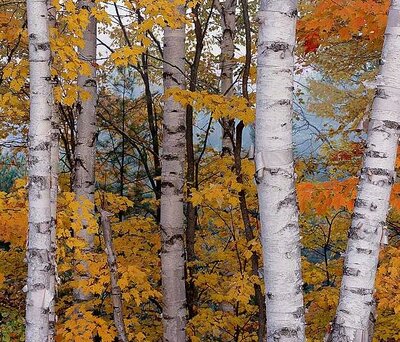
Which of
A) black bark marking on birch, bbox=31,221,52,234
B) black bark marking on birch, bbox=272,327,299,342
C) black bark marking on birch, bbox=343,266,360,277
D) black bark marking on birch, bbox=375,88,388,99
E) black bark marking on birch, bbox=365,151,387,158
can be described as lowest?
black bark marking on birch, bbox=272,327,299,342

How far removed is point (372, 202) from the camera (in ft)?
7.04

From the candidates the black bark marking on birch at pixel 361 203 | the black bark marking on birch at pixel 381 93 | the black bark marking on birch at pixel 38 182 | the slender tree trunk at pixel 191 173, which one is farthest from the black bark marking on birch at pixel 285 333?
the slender tree trunk at pixel 191 173

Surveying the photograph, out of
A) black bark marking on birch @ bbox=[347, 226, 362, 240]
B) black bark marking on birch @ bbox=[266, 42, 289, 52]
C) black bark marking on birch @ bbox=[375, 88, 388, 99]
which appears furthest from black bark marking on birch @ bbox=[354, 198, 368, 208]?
black bark marking on birch @ bbox=[266, 42, 289, 52]

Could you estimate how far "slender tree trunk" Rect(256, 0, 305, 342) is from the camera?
1905 millimetres

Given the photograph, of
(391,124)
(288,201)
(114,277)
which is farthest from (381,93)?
(114,277)

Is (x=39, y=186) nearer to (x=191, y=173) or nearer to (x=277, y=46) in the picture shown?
(x=277, y=46)

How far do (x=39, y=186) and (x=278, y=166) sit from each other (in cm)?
155

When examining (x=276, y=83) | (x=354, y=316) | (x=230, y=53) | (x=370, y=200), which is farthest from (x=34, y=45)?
(x=230, y=53)

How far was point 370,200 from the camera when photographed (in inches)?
84.6

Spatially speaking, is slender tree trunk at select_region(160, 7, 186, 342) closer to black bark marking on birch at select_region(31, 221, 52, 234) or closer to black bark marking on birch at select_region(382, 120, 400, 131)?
black bark marking on birch at select_region(31, 221, 52, 234)

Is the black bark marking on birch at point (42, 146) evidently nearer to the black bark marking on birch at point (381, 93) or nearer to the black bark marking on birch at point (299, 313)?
the black bark marking on birch at point (299, 313)

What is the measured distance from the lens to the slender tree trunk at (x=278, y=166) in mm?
1905

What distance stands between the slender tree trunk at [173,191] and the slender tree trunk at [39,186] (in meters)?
1.27

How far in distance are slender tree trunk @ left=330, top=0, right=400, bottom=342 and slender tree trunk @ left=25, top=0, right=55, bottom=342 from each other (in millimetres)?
1708
